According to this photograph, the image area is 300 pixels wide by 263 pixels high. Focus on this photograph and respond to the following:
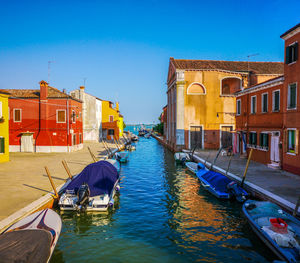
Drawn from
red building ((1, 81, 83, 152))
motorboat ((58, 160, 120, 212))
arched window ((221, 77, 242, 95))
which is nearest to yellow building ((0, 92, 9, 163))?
red building ((1, 81, 83, 152))

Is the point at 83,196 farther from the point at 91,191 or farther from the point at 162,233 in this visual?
the point at 162,233

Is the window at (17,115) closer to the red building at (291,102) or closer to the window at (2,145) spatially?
the window at (2,145)

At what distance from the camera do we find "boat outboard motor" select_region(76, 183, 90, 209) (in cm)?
1092

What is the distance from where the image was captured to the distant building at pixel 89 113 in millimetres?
45031

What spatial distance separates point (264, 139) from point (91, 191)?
14.0 metres

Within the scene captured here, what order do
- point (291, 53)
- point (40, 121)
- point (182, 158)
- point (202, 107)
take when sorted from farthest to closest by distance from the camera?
point (202, 107) → point (40, 121) → point (182, 158) → point (291, 53)

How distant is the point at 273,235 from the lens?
304 inches

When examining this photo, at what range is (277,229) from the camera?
791 cm

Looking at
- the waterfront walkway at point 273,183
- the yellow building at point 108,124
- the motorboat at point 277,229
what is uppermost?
the yellow building at point 108,124

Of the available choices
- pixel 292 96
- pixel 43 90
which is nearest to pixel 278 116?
pixel 292 96

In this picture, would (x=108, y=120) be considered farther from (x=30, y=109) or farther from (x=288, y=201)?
(x=288, y=201)

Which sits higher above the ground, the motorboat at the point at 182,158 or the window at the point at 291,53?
the window at the point at 291,53

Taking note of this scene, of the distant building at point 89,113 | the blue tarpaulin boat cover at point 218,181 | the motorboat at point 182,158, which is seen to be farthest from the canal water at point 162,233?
the distant building at point 89,113

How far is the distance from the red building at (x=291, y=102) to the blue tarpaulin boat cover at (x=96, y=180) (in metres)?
11.1
